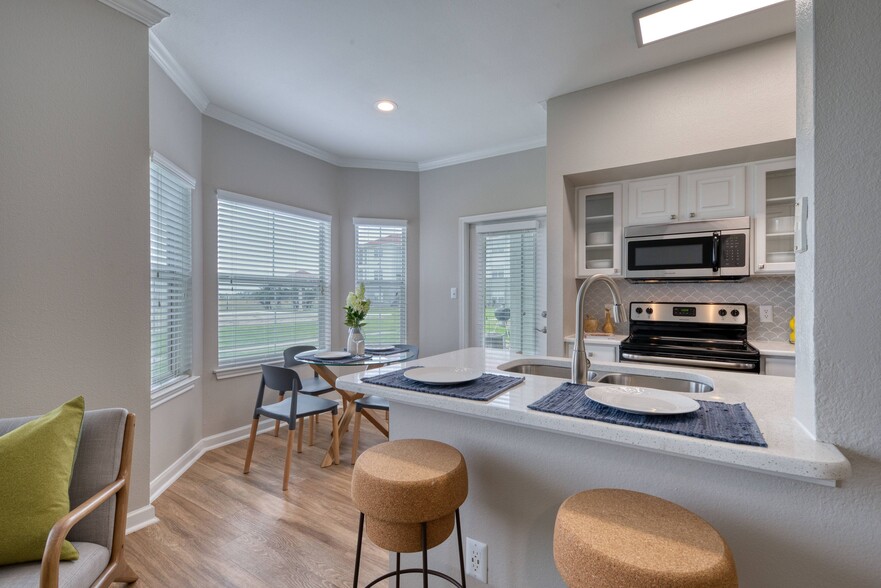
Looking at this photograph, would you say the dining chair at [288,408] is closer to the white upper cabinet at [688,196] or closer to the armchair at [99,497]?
the armchair at [99,497]

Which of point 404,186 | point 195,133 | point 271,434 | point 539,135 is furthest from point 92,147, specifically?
point 539,135

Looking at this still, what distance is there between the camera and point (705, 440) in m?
0.93

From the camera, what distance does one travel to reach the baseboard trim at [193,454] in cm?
261

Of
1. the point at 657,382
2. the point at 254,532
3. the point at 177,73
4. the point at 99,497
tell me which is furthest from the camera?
the point at 177,73

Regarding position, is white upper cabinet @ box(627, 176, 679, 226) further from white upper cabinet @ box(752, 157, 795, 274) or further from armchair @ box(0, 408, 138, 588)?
armchair @ box(0, 408, 138, 588)

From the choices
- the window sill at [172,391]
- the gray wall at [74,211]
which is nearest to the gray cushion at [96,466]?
the gray wall at [74,211]

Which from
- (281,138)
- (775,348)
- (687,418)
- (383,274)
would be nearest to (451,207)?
(383,274)

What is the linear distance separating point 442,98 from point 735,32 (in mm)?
1906

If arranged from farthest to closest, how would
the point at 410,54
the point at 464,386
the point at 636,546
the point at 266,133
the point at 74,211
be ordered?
the point at 266,133
the point at 410,54
the point at 74,211
the point at 464,386
the point at 636,546

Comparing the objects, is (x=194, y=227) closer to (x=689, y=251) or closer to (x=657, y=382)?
(x=657, y=382)

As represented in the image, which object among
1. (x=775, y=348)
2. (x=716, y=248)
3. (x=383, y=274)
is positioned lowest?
(x=775, y=348)

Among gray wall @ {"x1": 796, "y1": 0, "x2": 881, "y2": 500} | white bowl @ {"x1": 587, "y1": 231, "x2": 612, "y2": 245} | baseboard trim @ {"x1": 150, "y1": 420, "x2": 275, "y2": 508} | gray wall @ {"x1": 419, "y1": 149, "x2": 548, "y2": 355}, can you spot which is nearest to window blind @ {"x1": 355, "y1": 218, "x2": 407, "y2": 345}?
gray wall @ {"x1": 419, "y1": 149, "x2": 548, "y2": 355}

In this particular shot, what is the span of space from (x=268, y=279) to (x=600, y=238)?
302 cm

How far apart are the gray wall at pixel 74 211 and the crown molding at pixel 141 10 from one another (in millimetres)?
39
